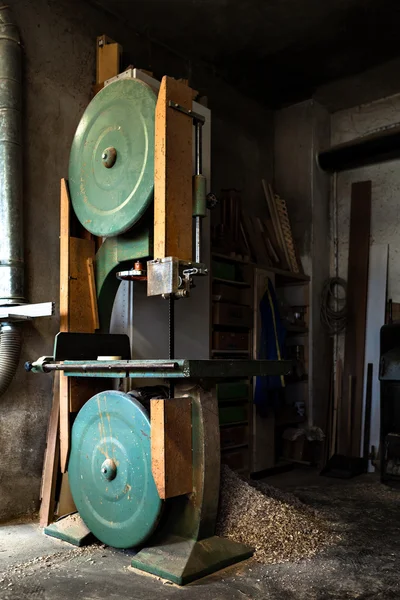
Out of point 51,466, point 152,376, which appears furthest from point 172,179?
point 51,466

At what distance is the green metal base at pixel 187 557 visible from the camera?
198cm

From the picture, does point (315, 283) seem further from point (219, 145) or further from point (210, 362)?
point (210, 362)

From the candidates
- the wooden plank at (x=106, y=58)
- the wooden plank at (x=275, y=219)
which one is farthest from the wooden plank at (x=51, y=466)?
the wooden plank at (x=275, y=219)

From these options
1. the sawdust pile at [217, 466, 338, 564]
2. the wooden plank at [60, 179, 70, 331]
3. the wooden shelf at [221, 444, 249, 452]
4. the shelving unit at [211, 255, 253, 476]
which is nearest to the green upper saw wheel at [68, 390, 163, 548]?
the sawdust pile at [217, 466, 338, 564]

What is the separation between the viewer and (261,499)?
2.45 m

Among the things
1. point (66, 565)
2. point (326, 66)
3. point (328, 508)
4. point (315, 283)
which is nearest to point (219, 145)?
point (326, 66)

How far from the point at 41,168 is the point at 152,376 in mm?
1592

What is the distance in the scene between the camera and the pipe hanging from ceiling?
110 inches

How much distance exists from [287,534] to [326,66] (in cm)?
359

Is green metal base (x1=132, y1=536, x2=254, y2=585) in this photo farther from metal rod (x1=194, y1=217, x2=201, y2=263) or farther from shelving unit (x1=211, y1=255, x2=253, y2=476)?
shelving unit (x1=211, y1=255, x2=253, y2=476)

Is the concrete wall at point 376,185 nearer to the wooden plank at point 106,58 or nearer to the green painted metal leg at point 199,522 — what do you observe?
the wooden plank at point 106,58

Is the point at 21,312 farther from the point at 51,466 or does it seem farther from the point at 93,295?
the point at 51,466

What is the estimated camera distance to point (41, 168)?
307 centimetres

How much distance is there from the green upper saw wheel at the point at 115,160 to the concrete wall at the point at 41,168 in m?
0.42
